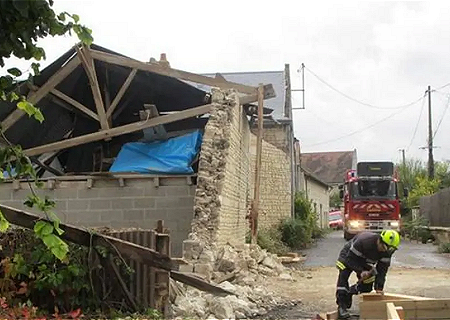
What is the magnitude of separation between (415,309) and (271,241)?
489 inches

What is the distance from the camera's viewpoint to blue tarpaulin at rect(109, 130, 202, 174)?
1439 centimetres

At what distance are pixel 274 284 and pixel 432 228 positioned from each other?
52.7 feet

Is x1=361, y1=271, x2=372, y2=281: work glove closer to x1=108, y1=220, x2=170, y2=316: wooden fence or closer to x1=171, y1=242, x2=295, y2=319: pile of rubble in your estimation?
x1=171, y1=242, x2=295, y2=319: pile of rubble

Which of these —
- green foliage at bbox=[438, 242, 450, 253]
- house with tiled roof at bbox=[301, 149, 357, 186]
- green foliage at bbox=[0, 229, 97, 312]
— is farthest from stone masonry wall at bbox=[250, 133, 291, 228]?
house with tiled roof at bbox=[301, 149, 357, 186]

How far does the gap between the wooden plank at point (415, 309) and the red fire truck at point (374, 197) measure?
1636cm

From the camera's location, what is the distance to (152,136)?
51.4ft

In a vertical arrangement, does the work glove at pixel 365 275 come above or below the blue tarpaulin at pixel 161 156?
below

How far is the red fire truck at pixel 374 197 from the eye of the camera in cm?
2312

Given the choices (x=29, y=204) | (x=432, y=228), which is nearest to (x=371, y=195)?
(x=432, y=228)

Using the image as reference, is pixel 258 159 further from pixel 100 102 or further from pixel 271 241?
pixel 271 241

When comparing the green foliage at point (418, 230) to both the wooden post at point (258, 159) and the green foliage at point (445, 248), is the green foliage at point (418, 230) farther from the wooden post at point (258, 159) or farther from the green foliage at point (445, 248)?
the wooden post at point (258, 159)

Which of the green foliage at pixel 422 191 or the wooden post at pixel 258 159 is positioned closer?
the wooden post at pixel 258 159

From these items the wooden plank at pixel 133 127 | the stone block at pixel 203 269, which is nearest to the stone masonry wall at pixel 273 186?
the wooden plank at pixel 133 127

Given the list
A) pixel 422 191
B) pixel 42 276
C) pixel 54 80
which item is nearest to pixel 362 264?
pixel 42 276
